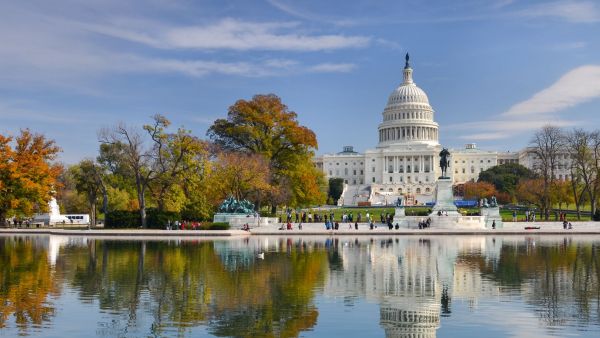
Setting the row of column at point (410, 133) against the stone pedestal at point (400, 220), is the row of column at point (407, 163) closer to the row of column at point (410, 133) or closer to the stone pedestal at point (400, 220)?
the row of column at point (410, 133)

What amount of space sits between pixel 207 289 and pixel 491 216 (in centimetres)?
4349

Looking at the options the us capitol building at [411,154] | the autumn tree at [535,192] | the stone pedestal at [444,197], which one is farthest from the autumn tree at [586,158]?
the us capitol building at [411,154]

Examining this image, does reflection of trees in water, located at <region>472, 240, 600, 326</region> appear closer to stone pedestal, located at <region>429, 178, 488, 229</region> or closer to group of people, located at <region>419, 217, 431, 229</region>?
group of people, located at <region>419, 217, 431, 229</region>

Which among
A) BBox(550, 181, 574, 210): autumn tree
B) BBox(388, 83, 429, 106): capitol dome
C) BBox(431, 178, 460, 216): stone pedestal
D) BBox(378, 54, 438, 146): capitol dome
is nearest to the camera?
BBox(431, 178, 460, 216): stone pedestal

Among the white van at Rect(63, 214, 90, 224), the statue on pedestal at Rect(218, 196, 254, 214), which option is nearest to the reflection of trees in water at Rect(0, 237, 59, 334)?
the statue on pedestal at Rect(218, 196, 254, 214)

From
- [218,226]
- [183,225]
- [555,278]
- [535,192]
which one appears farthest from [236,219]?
[535,192]

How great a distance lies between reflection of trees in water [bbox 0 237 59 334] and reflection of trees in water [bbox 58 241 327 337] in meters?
0.91

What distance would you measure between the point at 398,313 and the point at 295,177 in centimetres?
5011

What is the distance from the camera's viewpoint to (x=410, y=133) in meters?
172

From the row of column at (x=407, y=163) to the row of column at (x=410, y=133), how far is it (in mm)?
5194

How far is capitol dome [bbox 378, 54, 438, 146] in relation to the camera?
171 m

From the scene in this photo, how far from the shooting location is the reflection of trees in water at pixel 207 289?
13180 mm

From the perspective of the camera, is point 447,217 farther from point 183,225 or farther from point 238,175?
point 183,225

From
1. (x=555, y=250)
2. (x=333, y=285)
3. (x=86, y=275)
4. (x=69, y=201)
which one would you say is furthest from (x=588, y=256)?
(x=69, y=201)
